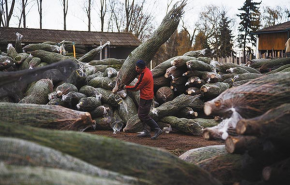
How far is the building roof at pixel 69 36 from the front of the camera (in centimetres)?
2574

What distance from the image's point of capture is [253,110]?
3006 mm

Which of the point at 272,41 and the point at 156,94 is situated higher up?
the point at 272,41

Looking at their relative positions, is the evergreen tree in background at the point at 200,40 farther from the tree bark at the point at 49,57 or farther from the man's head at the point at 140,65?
the man's head at the point at 140,65

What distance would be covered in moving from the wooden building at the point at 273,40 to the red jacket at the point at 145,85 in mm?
24601

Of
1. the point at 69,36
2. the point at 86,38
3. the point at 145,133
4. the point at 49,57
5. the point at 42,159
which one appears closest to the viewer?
the point at 42,159

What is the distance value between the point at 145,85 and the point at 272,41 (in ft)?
91.9

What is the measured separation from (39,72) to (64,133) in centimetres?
62

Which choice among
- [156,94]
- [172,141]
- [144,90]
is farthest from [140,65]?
[156,94]

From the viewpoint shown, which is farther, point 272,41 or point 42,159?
point 272,41

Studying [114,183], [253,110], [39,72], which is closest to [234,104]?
[253,110]

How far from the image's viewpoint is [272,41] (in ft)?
107

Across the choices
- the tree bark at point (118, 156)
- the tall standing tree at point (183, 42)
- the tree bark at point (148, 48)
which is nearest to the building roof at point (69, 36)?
the tree bark at point (148, 48)

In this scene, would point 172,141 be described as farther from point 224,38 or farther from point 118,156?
point 224,38

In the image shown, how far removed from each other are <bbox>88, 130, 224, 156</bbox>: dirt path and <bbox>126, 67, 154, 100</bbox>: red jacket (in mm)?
1104
